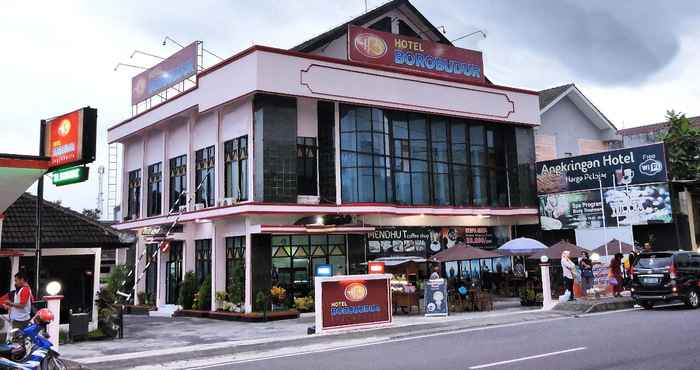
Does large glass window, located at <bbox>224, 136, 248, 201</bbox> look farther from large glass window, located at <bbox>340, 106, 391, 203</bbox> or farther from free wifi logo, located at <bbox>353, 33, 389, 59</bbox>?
free wifi logo, located at <bbox>353, 33, 389, 59</bbox>

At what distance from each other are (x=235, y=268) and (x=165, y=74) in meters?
13.3

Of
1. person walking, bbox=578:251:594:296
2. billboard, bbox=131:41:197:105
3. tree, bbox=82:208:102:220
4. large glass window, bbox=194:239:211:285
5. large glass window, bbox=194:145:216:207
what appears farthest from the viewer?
tree, bbox=82:208:102:220

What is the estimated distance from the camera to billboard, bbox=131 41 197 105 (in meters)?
30.7

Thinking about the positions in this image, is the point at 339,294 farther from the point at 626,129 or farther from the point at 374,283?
the point at 626,129

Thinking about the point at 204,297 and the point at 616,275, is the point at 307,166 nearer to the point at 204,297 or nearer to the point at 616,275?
the point at 204,297

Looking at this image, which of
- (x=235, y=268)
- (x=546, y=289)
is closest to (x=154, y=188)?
(x=235, y=268)

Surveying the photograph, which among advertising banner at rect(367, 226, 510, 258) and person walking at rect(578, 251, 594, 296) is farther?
advertising banner at rect(367, 226, 510, 258)

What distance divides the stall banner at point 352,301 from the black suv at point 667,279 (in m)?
8.45

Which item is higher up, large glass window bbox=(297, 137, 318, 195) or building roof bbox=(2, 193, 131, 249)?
large glass window bbox=(297, 137, 318, 195)

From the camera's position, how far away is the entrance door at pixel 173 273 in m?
29.6

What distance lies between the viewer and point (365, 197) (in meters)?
27.1

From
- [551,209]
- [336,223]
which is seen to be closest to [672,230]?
[551,209]

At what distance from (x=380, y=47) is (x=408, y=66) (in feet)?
5.79

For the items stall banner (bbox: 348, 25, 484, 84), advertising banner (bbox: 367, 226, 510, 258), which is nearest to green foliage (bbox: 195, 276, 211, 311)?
advertising banner (bbox: 367, 226, 510, 258)
